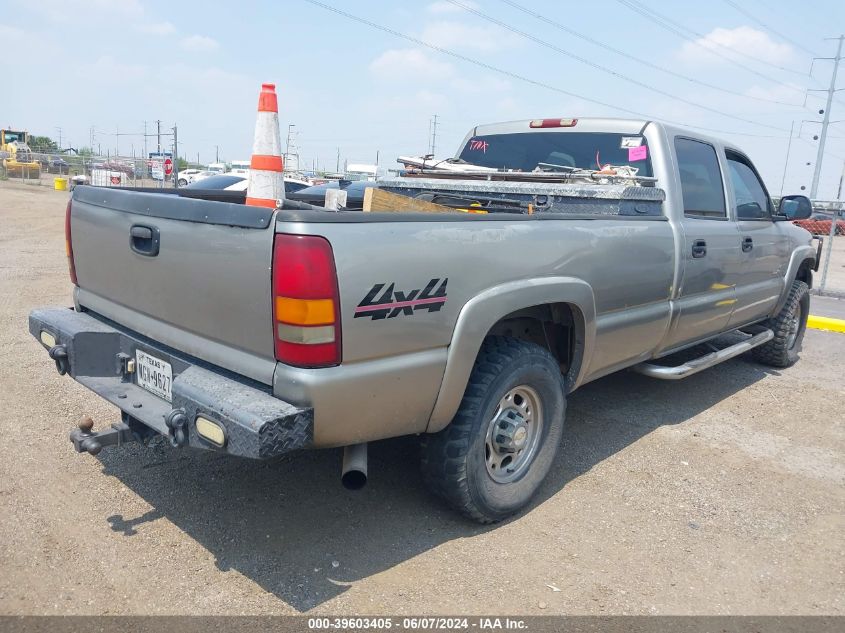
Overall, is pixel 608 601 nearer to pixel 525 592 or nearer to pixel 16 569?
pixel 525 592

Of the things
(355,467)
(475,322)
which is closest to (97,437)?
(355,467)

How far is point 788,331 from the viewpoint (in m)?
6.28

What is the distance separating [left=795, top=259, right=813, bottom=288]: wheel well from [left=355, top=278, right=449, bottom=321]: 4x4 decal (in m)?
4.88

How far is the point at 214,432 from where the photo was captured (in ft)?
8.02

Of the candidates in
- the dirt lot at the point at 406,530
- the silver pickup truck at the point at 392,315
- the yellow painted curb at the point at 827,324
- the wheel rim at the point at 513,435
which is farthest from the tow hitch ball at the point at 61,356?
the yellow painted curb at the point at 827,324

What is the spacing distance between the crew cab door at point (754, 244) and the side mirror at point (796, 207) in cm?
11

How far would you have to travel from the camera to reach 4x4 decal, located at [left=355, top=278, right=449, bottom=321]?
8.16 feet

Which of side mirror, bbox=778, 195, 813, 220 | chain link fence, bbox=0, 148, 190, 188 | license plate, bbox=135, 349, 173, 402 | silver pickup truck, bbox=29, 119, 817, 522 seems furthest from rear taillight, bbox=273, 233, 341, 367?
chain link fence, bbox=0, 148, 190, 188

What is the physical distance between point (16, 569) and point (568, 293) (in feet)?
8.74

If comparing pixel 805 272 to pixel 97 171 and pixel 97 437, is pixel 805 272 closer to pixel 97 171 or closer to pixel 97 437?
pixel 97 437

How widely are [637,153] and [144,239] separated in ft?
10.1

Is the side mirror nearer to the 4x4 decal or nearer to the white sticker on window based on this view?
the white sticker on window

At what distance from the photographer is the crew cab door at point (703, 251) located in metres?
4.32

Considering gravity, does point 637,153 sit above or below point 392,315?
above
